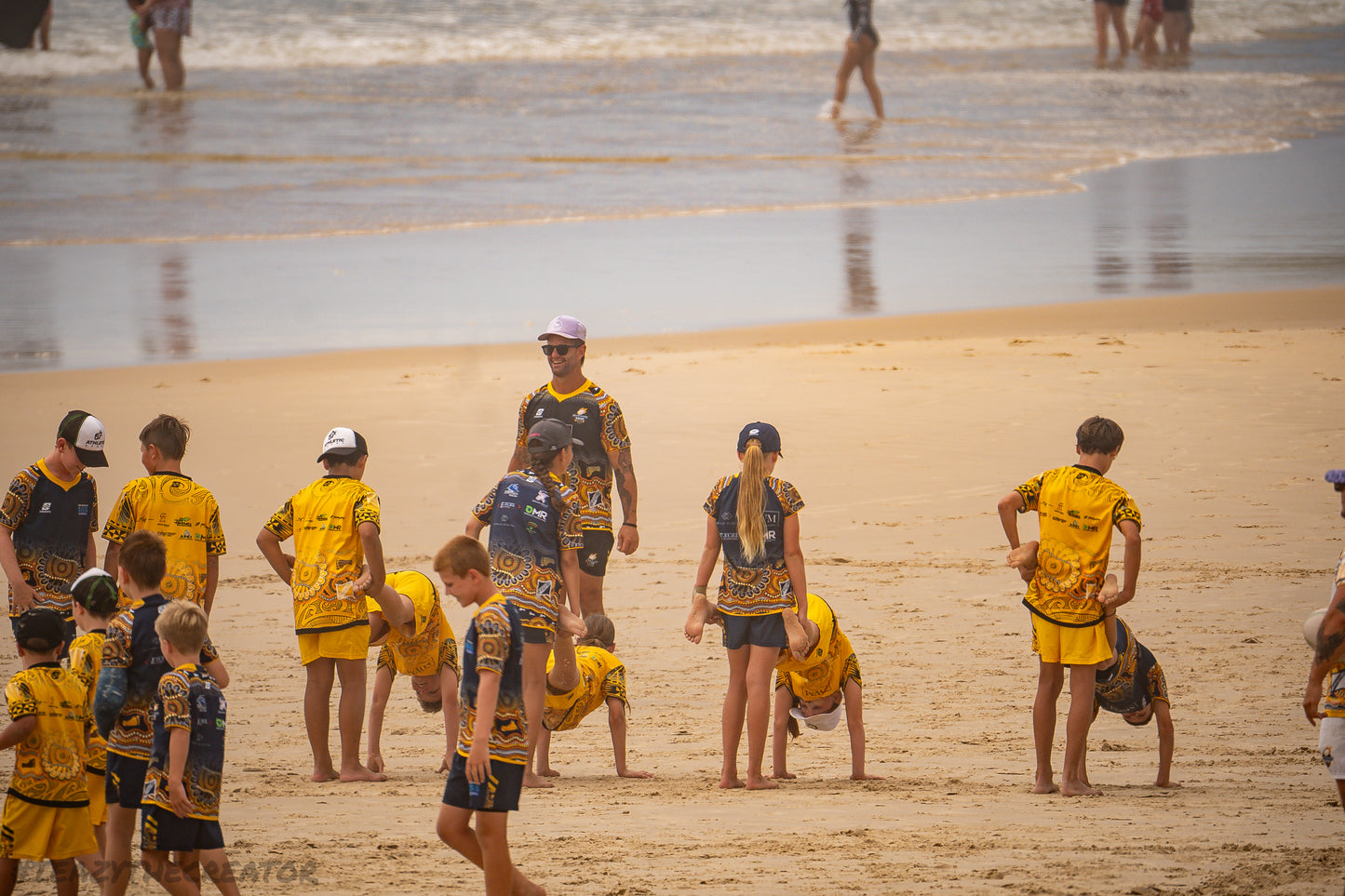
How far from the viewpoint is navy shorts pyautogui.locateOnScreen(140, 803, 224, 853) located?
5.02m

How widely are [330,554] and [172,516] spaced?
2.27ft

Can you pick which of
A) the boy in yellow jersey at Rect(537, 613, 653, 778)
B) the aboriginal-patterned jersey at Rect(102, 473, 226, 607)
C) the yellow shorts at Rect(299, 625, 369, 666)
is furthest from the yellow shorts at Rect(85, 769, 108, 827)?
the boy in yellow jersey at Rect(537, 613, 653, 778)

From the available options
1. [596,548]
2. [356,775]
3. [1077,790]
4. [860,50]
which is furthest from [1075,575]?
[860,50]

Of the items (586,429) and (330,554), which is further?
(586,429)

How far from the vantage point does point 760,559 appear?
6.64 metres

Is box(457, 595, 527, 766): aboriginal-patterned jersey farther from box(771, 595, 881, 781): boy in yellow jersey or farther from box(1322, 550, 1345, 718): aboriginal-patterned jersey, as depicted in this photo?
box(1322, 550, 1345, 718): aboriginal-patterned jersey

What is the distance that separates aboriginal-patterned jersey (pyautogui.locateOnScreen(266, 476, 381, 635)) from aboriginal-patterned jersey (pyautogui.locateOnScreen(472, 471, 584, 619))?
712 millimetres

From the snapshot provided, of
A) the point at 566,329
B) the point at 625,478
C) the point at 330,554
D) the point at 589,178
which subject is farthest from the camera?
the point at 589,178

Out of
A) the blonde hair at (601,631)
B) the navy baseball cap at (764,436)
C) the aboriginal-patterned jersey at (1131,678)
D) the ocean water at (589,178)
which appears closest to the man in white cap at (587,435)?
the blonde hair at (601,631)

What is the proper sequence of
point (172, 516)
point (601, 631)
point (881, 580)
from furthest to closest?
1. point (881, 580)
2. point (601, 631)
3. point (172, 516)

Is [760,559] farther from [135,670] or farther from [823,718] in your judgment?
[135,670]

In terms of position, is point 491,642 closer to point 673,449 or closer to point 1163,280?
point 673,449

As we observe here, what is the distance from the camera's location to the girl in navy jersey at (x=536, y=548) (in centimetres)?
622

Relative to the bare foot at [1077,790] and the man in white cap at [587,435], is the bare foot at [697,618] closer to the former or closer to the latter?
the man in white cap at [587,435]
